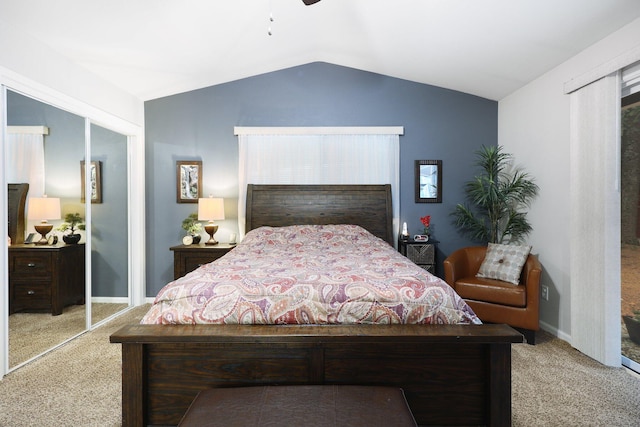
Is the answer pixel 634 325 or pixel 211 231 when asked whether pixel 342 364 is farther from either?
pixel 211 231

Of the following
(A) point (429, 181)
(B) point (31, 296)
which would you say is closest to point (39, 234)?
(B) point (31, 296)

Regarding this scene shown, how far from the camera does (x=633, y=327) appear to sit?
2756 mm

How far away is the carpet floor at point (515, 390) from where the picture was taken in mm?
1946

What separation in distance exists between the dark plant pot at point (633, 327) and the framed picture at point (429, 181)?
80.0 inches

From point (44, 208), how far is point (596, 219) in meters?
4.28

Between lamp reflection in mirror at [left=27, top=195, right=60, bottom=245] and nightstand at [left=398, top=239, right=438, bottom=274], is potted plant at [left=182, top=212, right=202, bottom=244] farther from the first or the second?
nightstand at [left=398, top=239, right=438, bottom=274]

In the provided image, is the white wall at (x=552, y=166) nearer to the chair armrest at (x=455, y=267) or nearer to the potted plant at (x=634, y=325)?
the potted plant at (x=634, y=325)

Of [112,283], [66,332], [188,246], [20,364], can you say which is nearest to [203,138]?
[188,246]

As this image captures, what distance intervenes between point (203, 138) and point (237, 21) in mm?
1599

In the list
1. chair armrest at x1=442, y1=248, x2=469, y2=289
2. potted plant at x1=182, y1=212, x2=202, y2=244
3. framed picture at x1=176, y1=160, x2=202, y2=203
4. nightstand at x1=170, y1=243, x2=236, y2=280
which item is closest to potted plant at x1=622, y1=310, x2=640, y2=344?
chair armrest at x1=442, y1=248, x2=469, y2=289

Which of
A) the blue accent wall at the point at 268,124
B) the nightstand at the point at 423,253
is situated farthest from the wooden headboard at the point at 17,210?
the nightstand at the point at 423,253

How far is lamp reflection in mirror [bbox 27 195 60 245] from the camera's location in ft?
8.79

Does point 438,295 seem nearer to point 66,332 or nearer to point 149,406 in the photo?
point 149,406

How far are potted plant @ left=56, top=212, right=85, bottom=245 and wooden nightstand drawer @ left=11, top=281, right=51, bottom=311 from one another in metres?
0.42
